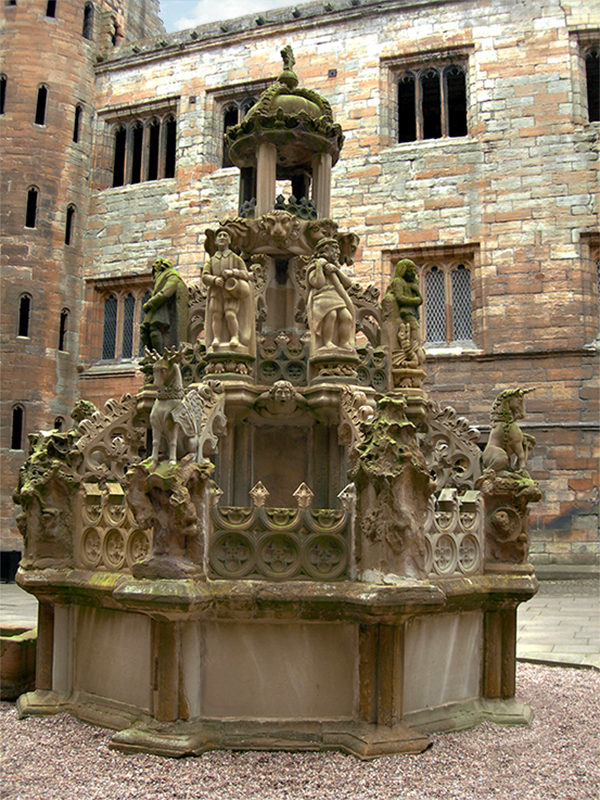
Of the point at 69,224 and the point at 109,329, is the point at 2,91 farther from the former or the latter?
the point at 109,329

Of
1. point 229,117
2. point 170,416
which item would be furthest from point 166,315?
point 229,117

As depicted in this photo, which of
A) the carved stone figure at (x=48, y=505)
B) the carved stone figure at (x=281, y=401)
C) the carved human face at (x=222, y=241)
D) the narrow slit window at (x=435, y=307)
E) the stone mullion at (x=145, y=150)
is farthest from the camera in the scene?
the stone mullion at (x=145, y=150)

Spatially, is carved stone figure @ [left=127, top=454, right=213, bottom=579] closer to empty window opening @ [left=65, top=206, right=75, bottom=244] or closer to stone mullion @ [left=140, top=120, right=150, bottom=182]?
empty window opening @ [left=65, top=206, right=75, bottom=244]

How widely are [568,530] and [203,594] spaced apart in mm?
12424

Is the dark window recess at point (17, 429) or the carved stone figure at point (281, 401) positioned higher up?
the dark window recess at point (17, 429)

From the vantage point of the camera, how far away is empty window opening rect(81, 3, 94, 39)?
2208 cm

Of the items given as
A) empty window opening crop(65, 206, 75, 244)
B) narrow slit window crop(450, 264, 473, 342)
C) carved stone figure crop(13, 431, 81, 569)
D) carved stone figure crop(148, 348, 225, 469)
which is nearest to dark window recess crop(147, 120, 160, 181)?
empty window opening crop(65, 206, 75, 244)

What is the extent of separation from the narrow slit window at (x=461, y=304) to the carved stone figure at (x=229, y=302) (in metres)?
11.6

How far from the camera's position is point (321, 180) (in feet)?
25.2

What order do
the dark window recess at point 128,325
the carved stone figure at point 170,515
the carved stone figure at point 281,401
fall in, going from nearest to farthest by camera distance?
the carved stone figure at point 170,515, the carved stone figure at point 281,401, the dark window recess at point 128,325

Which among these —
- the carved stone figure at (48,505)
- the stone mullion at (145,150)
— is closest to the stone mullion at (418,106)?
the stone mullion at (145,150)

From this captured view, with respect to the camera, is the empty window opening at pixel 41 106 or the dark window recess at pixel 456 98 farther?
the empty window opening at pixel 41 106

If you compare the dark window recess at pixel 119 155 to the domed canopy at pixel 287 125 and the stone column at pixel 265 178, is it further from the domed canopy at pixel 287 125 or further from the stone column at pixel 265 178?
the stone column at pixel 265 178

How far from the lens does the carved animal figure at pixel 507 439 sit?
6.09 meters
